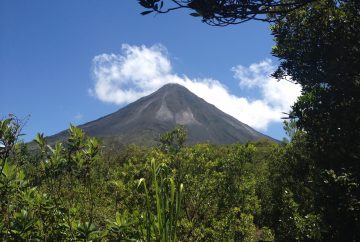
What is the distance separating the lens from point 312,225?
23.1ft

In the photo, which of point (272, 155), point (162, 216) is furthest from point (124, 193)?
point (272, 155)

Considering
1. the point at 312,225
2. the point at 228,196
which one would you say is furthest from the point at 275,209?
the point at 312,225

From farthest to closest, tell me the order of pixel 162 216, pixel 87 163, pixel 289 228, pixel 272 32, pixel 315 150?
pixel 289 228
pixel 272 32
pixel 315 150
pixel 87 163
pixel 162 216

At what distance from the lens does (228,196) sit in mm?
13828

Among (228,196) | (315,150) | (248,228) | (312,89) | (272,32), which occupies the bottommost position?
(248,228)

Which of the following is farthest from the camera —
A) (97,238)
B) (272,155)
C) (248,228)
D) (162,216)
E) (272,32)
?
(272,155)

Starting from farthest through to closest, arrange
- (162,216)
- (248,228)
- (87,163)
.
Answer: (248,228)
(87,163)
(162,216)

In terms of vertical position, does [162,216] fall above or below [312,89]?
below

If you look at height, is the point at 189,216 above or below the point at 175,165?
below

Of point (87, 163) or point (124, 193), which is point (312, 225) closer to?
point (87, 163)

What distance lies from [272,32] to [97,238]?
5.89 m

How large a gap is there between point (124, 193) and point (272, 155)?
435 inches

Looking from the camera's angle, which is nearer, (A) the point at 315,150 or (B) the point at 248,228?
(A) the point at 315,150

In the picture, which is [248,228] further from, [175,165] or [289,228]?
[175,165]
